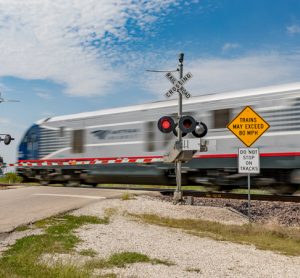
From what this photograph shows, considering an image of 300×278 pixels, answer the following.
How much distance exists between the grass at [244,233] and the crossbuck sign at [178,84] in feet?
13.3

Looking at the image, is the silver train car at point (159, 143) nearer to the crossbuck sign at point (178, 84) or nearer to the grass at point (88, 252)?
the crossbuck sign at point (178, 84)

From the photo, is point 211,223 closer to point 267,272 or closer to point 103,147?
point 267,272

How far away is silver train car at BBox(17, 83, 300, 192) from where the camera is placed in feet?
44.1

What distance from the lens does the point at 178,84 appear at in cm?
1308

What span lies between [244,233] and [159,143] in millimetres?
7373

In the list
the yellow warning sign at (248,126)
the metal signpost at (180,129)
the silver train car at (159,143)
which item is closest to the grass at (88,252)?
the metal signpost at (180,129)

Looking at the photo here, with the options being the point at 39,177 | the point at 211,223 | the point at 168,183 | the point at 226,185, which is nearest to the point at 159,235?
the point at 211,223

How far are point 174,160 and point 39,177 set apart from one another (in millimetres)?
11267

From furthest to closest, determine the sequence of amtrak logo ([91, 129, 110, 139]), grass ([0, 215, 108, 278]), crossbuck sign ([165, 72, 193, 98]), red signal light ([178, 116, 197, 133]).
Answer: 1. amtrak logo ([91, 129, 110, 139])
2. crossbuck sign ([165, 72, 193, 98])
3. red signal light ([178, 116, 197, 133])
4. grass ([0, 215, 108, 278])

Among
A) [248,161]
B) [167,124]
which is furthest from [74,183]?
[248,161]

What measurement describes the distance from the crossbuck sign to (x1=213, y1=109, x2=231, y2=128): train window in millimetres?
2453

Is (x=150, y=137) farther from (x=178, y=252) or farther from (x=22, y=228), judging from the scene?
(x=178, y=252)

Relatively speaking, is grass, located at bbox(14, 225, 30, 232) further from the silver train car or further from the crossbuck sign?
the silver train car

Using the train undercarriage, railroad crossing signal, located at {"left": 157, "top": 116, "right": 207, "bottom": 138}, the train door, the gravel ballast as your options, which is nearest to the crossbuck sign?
railroad crossing signal, located at {"left": 157, "top": 116, "right": 207, "bottom": 138}
